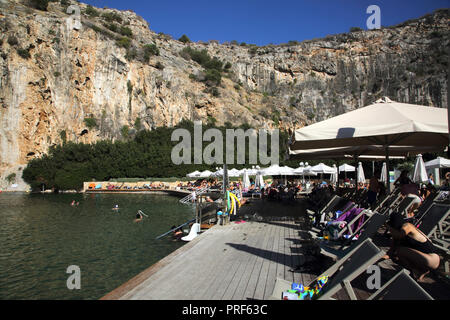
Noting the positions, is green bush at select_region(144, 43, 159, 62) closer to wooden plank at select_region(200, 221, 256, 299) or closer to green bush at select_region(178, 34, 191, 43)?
green bush at select_region(178, 34, 191, 43)

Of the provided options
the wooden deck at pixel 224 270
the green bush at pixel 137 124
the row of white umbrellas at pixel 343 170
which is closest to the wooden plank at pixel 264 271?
the wooden deck at pixel 224 270

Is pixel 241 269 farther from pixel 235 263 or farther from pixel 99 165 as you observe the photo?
pixel 99 165

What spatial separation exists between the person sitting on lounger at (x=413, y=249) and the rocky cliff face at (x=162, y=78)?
4344 cm

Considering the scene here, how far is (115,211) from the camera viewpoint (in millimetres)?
17875

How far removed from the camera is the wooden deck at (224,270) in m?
3.39

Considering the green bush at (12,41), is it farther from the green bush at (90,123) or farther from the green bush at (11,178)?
the green bush at (11,178)

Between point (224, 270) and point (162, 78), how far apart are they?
45848 millimetres

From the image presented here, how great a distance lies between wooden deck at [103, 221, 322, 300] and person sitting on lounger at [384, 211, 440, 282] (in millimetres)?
1025

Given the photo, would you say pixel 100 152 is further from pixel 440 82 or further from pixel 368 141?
pixel 440 82

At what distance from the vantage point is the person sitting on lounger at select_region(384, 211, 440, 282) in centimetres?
299

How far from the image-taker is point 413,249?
3064 mm

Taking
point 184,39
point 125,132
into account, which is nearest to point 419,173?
point 125,132

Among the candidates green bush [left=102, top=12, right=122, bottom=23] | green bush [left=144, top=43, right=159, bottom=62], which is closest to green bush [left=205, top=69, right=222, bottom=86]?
green bush [left=144, top=43, right=159, bottom=62]
